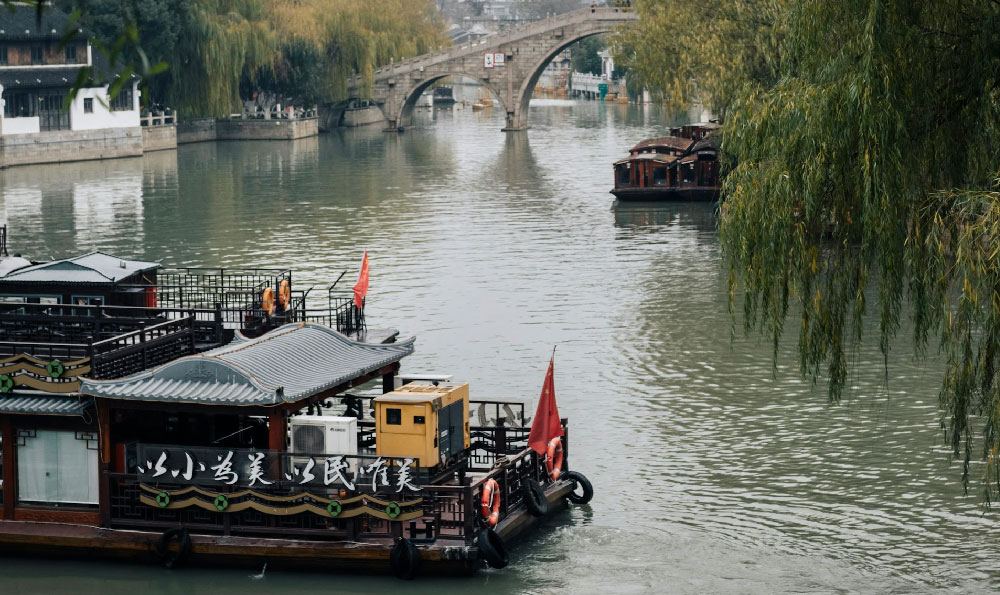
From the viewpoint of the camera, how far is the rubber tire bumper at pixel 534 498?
18312 mm

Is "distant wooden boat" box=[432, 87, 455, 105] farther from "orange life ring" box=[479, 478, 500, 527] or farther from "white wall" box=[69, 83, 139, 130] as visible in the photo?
"orange life ring" box=[479, 478, 500, 527]

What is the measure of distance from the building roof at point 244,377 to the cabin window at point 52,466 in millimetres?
1051

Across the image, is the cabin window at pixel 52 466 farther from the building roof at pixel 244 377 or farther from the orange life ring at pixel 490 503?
the orange life ring at pixel 490 503

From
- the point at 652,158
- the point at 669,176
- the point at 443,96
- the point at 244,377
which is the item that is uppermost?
Answer: the point at 443,96

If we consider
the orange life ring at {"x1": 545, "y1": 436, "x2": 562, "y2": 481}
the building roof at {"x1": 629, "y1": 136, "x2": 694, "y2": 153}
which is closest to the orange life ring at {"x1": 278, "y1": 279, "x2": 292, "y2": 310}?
the orange life ring at {"x1": 545, "y1": 436, "x2": 562, "y2": 481}

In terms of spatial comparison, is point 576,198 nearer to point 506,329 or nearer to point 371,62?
point 506,329

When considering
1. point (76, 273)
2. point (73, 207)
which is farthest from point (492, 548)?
point (73, 207)

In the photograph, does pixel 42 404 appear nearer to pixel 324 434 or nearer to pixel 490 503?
pixel 324 434

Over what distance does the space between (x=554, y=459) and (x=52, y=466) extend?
6086mm

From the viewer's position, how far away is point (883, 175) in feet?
51.0

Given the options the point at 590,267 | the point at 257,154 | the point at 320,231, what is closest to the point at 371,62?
the point at 257,154

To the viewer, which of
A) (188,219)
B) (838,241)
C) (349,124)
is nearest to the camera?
(838,241)

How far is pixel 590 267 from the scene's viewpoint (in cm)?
4169

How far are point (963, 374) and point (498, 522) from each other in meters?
5.59
